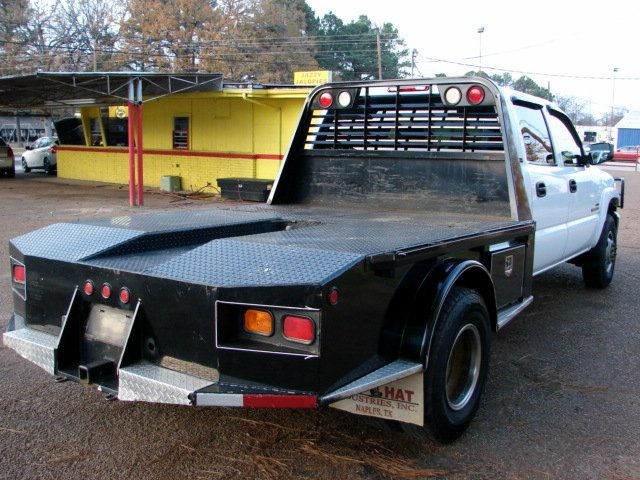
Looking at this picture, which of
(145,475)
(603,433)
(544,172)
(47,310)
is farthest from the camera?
(544,172)

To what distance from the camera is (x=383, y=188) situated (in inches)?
222

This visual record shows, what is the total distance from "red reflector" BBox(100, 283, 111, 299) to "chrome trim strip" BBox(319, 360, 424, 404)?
1.23 meters

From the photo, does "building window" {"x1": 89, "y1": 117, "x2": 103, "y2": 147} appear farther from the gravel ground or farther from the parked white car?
the gravel ground

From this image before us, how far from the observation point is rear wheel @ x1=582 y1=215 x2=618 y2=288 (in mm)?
7203

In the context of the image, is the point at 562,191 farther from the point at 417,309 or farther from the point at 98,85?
the point at 98,85

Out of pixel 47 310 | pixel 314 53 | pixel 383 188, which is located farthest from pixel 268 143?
pixel 314 53

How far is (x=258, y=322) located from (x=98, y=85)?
15.4 metres

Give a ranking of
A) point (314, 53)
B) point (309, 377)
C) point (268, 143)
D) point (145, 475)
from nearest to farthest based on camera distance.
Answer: point (309, 377), point (145, 475), point (268, 143), point (314, 53)

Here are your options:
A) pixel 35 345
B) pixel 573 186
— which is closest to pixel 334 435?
pixel 35 345

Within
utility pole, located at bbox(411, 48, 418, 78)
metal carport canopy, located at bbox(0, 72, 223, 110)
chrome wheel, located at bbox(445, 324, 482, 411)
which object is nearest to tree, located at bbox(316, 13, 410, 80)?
utility pole, located at bbox(411, 48, 418, 78)

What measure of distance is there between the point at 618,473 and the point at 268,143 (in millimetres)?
16654

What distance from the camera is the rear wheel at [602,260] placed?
7.20 metres

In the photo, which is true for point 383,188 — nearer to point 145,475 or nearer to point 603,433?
point 603,433

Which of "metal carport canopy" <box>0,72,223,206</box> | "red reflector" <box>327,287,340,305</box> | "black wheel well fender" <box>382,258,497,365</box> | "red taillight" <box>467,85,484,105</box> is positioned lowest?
"black wheel well fender" <box>382,258,497,365</box>
